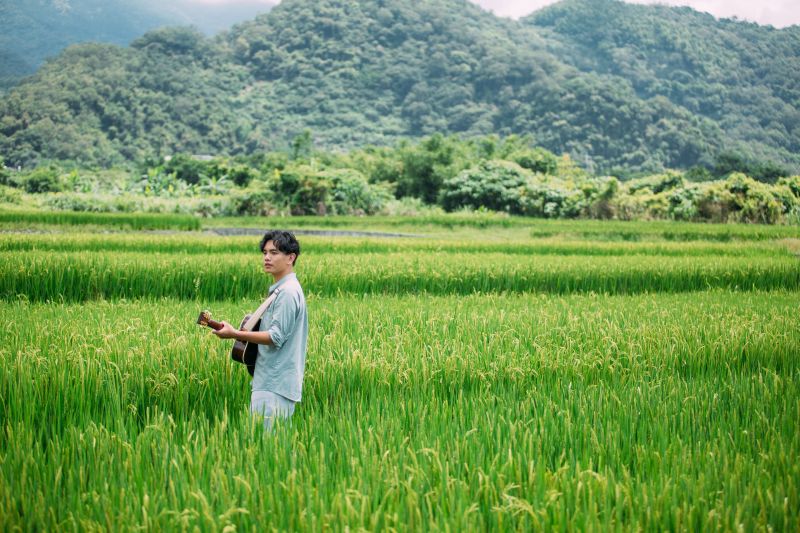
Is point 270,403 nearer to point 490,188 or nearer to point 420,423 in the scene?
point 420,423

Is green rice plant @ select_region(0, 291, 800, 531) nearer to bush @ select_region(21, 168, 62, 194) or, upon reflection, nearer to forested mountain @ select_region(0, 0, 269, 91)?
bush @ select_region(21, 168, 62, 194)

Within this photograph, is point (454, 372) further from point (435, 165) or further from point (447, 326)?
point (435, 165)

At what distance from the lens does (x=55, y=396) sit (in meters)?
3.60

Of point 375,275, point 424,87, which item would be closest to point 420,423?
point 375,275

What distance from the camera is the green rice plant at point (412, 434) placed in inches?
87.8

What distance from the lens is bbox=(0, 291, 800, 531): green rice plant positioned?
2230 millimetres

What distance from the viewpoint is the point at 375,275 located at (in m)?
9.88

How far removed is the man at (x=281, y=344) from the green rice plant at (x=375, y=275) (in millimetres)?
5495

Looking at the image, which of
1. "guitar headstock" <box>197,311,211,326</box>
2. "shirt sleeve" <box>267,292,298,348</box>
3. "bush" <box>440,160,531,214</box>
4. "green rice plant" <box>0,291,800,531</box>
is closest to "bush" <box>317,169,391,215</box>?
"bush" <box>440,160,531,214</box>

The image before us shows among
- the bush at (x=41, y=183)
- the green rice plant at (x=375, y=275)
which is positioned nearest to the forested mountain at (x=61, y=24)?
the bush at (x=41, y=183)

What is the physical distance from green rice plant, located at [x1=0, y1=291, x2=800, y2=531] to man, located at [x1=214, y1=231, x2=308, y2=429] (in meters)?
0.18

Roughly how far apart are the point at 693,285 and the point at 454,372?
820cm

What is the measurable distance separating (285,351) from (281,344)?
96mm

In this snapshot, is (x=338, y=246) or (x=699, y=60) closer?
(x=338, y=246)
